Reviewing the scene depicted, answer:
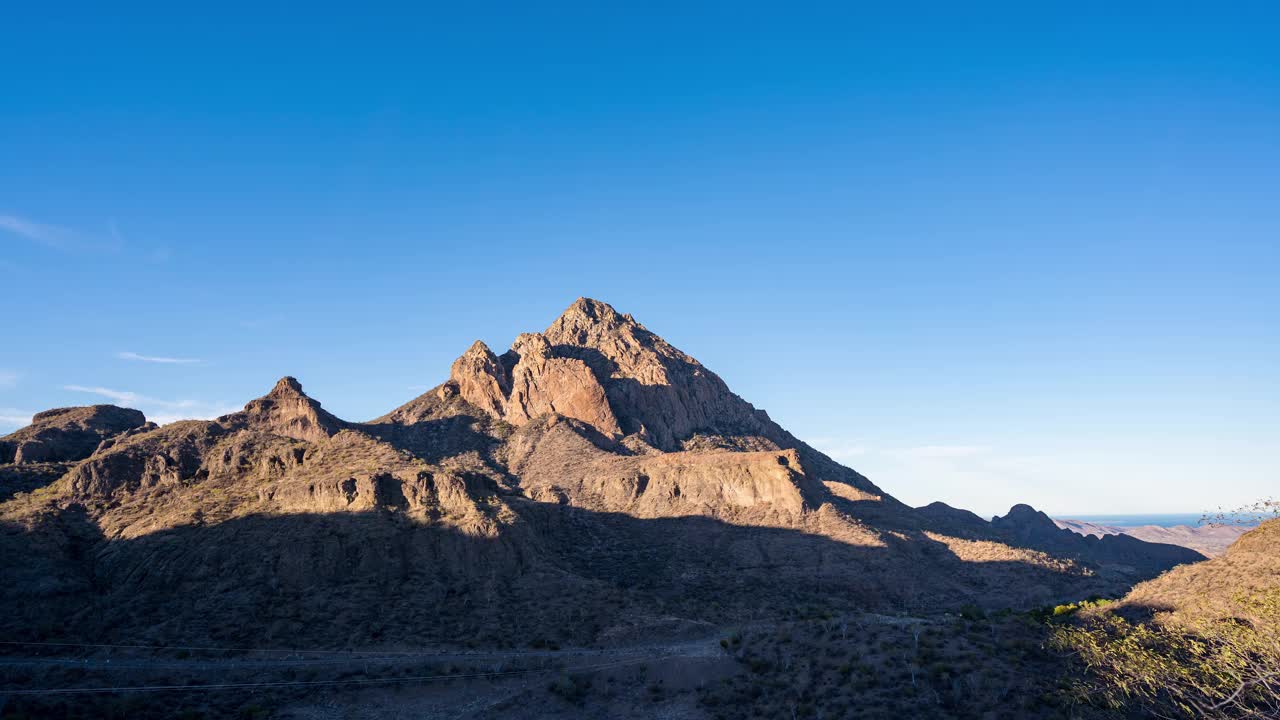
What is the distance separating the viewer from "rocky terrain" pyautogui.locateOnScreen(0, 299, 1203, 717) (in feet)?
211

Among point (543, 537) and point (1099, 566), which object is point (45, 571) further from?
point (1099, 566)

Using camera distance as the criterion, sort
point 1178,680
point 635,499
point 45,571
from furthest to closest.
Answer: point 635,499
point 45,571
point 1178,680

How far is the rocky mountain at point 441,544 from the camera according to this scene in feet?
212

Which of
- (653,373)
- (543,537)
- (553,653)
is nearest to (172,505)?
(543,537)

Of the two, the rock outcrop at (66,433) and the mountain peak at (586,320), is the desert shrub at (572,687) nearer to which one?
the rock outcrop at (66,433)

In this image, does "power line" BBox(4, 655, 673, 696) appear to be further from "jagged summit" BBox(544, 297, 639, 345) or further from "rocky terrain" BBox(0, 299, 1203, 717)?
"jagged summit" BBox(544, 297, 639, 345)

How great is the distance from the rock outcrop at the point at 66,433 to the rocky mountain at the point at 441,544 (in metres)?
0.69

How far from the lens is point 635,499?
116 meters

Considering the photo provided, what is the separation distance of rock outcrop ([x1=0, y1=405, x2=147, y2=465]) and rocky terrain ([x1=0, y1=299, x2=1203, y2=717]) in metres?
0.43

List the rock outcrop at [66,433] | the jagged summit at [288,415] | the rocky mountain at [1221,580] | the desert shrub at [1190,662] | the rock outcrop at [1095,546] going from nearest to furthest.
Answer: the desert shrub at [1190,662]
the rocky mountain at [1221,580]
the rock outcrop at [66,433]
the jagged summit at [288,415]
the rock outcrop at [1095,546]

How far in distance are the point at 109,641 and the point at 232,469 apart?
99.6ft

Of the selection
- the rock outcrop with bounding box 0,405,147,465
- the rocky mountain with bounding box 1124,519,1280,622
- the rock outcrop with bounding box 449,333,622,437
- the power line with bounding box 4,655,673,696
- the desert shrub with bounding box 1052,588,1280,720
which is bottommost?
the power line with bounding box 4,655,673,696

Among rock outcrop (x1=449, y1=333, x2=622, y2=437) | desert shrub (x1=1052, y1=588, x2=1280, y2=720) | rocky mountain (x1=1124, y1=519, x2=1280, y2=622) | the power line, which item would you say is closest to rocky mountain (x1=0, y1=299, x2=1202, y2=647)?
the power line

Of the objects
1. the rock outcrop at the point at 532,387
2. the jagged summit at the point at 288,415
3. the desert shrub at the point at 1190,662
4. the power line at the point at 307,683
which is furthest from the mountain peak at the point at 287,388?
the desert shrub at the point at 1190,662
